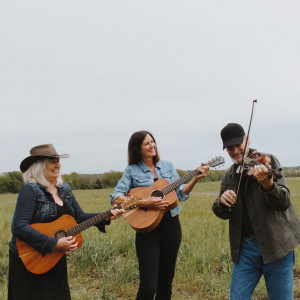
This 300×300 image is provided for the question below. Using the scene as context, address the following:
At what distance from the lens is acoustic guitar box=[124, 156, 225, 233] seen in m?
3.46

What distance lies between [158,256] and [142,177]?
2.87 feet

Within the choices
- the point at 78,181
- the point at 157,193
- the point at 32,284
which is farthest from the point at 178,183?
the point at 78,181

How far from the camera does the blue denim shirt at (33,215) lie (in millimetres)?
2779

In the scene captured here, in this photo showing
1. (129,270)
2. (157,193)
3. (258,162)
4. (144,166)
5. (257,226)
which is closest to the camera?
(258,162)

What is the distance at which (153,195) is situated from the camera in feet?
12.3

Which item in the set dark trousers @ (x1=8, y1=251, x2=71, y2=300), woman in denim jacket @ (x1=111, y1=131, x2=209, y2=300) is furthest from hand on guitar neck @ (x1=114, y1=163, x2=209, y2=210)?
dark trousers @ (x1=8, y1=251, x2=71, y2=300)

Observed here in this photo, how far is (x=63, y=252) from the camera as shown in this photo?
299 centimetres

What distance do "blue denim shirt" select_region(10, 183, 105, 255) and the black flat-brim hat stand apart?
1.63 metres

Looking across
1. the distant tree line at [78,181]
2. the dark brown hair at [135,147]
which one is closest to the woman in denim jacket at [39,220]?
the dark brown hair at [135,147]

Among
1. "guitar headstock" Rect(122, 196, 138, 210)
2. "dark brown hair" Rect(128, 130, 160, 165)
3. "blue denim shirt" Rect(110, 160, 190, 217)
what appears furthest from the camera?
"dark brown hair" Rect(128, 130, 160, 165)

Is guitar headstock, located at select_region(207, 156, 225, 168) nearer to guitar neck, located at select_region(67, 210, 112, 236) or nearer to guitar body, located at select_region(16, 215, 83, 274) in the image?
guitar neck, located at select_region(67, 210, 112, 236)

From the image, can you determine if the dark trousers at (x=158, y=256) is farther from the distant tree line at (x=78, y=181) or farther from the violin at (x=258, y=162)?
the distant tree line at (x=78, y=181)

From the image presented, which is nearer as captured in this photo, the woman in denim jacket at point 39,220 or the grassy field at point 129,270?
the woman in denim jacket at point 39,220

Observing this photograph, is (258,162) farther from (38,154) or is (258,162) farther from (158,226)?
(38,154)
